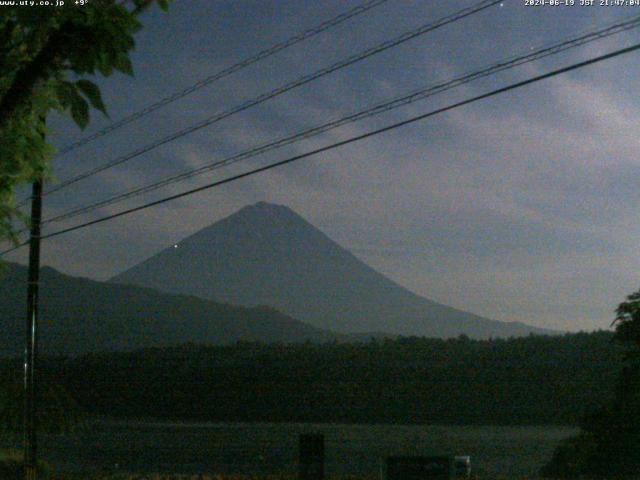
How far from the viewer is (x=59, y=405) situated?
42.9 metres

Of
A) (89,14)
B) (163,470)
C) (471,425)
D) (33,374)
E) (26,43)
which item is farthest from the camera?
(471,425)

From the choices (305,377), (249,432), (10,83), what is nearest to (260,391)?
(305,377)

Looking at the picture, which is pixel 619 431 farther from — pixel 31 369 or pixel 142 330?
pixel 142 330

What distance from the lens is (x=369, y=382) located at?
65188 mm

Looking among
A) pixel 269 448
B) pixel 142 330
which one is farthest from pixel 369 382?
pixel 142 330

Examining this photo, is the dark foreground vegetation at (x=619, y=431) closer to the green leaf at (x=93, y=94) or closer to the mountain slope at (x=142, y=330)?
the green leaf at (x=93, y=94)

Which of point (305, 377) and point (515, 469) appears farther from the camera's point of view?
point (305, 377)

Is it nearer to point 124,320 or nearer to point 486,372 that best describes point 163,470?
point 486,372

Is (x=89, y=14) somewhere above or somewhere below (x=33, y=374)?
above

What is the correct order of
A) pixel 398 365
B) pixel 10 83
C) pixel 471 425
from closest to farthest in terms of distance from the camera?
pixel 10 83, pixel 471 425, pixel 398 365

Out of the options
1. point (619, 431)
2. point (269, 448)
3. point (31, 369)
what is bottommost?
point (269, 448)

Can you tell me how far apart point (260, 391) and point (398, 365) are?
35.9 ft

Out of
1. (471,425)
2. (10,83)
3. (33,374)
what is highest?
(10,83)

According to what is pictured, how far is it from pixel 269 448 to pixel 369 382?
33633mm
